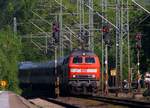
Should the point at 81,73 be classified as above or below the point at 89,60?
below

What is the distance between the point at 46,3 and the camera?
3386 inches

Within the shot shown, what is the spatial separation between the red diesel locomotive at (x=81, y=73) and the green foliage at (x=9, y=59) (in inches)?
528

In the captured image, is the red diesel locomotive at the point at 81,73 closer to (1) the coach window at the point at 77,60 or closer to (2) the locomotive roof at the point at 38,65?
(1) the coach window at the point at 77,60

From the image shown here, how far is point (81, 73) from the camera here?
49.1m

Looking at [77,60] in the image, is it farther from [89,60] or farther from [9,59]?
[9,59]

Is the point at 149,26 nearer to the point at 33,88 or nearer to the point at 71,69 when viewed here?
the point at 33,88

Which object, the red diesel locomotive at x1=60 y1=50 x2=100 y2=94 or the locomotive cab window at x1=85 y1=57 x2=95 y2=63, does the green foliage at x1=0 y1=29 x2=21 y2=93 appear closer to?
the red diesel locomotive at x1=60 y1=50 x2=100 y2=94

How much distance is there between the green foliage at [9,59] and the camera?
6331 centimetres

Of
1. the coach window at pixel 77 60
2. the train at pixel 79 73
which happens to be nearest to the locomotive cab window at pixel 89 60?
the train at pixel 79 73

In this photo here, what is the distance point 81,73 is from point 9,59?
19578 millimetres

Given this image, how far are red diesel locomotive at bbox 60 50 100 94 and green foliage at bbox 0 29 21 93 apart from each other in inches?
528

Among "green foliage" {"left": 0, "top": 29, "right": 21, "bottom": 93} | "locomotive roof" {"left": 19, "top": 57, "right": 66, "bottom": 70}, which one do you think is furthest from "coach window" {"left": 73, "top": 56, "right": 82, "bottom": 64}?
"green foliage" {"left": 0, "top": 29, "right": 21, "bottom": 93}

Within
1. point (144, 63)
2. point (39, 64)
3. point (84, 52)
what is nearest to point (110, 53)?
point (144, 63)

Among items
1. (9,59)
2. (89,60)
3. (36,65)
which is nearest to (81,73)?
(89,60)
